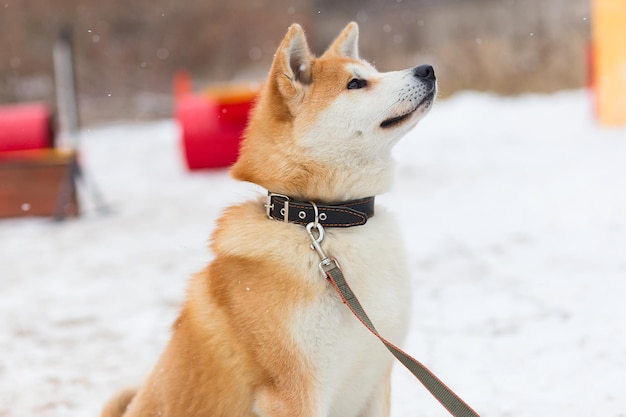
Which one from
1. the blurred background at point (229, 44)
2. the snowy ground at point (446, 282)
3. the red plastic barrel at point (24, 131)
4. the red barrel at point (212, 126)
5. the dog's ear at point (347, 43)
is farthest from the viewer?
the blurred background at point (229, 44)

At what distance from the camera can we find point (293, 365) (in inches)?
74.7

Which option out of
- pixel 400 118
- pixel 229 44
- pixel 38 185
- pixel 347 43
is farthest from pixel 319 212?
pixel 229 44

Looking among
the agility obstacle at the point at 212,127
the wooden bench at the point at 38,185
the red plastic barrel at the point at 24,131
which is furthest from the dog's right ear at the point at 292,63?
the red plastic barrel at the point at 24,131

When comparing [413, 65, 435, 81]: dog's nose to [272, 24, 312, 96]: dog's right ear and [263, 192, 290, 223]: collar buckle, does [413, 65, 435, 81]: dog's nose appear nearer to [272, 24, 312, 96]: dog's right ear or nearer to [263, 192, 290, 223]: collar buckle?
[272, 24, 312, 96]: dog's right ear

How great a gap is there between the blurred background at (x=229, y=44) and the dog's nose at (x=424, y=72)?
48.8ft

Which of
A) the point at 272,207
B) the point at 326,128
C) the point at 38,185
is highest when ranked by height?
the point at 326,128

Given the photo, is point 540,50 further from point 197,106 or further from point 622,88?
point 197,106

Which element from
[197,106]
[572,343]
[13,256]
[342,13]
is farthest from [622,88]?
[342,13]

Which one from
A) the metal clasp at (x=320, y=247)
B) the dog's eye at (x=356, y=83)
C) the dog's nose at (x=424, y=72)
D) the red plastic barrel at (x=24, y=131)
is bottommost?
the red plastic barrel at (x=24, y=131)

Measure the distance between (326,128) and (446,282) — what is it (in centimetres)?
270

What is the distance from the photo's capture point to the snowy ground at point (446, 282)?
306 centimetres

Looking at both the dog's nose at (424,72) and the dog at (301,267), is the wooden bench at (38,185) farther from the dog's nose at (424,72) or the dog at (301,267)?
the dog's nose at (424,72)

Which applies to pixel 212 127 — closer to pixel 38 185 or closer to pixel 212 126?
pixel 212 126

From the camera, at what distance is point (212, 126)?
9164 mm
